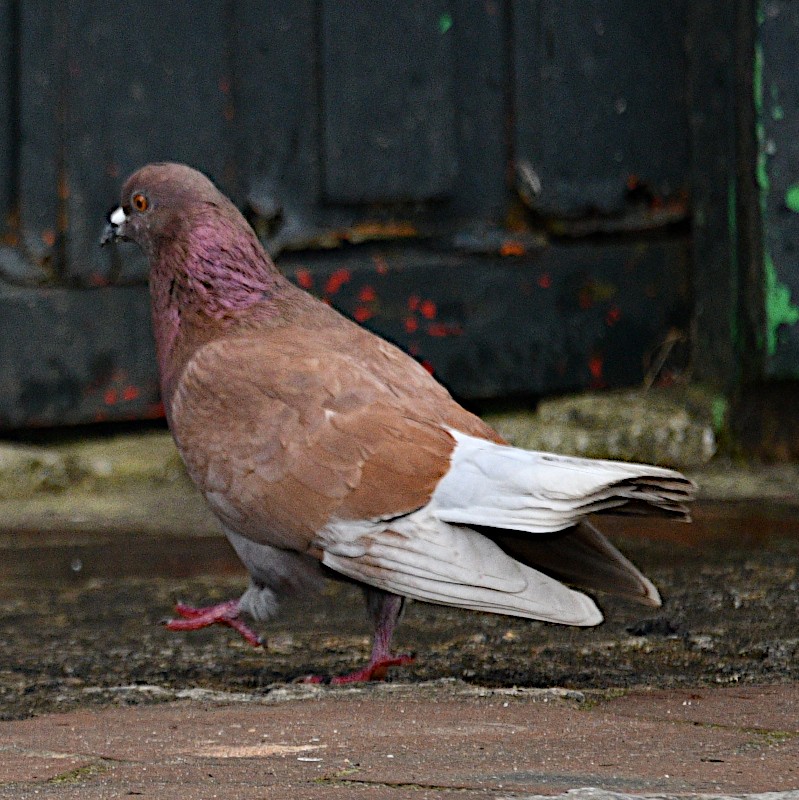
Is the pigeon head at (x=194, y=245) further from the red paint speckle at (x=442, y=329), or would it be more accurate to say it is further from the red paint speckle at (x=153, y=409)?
the red paint speckle at (x=442, y=329)

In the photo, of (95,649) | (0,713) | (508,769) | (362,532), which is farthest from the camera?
(95,649)

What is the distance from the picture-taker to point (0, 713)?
258cm

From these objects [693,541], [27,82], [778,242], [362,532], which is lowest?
[693,541]

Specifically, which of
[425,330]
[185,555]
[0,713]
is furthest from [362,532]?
[425,330]

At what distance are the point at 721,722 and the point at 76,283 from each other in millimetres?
2922

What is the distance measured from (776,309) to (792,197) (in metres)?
0.33

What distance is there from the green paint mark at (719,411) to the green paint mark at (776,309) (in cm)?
26

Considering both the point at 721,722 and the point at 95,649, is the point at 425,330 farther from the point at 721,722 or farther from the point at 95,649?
the point at 721,722

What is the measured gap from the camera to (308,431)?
9.42 ft

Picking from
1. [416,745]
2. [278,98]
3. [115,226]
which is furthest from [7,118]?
[416,745]

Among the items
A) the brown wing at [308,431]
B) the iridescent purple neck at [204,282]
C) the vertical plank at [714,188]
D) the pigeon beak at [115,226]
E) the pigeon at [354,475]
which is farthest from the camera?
the vertical plank at [714,188]

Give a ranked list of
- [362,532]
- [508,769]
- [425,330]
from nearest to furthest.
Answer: [508,769] → [362,532] → [425,330]

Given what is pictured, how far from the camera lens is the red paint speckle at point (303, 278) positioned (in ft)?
15.9

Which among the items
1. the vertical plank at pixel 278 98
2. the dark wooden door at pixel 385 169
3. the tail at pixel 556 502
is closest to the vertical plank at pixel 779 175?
the dark wooden door at pixel 385 169
